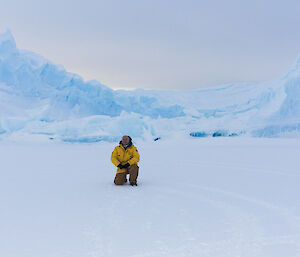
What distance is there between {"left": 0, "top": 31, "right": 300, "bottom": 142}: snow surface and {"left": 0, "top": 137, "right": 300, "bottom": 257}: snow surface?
9713 millimetres

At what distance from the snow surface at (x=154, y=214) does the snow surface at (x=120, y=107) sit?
971 centimetres

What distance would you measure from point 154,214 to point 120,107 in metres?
19.2

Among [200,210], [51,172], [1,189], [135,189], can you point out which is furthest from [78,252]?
[51,172]

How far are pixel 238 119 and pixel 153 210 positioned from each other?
14563mm

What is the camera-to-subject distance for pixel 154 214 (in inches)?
144

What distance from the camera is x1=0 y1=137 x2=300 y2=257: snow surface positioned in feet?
8.80

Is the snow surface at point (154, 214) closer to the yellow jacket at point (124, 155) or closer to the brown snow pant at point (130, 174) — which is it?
the brown snow pant at point (130, 174)

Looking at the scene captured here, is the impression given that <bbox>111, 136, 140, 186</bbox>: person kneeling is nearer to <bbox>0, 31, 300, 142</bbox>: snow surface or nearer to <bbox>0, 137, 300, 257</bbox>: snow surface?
<bbox>0, 137, 300, 257</bbox>: snow surface

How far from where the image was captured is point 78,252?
101 inches

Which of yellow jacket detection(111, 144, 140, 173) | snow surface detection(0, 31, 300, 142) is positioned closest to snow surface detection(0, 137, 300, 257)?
yellow jacket detection(111, 144, 140, 173)

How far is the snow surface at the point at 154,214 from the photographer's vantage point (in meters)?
2.68

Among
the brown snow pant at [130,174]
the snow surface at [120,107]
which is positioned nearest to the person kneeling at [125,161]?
the brown snow pant at [130,174]

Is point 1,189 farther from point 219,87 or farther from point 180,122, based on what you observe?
point 219,87

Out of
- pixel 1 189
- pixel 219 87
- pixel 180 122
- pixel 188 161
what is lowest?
pixel 1 189
